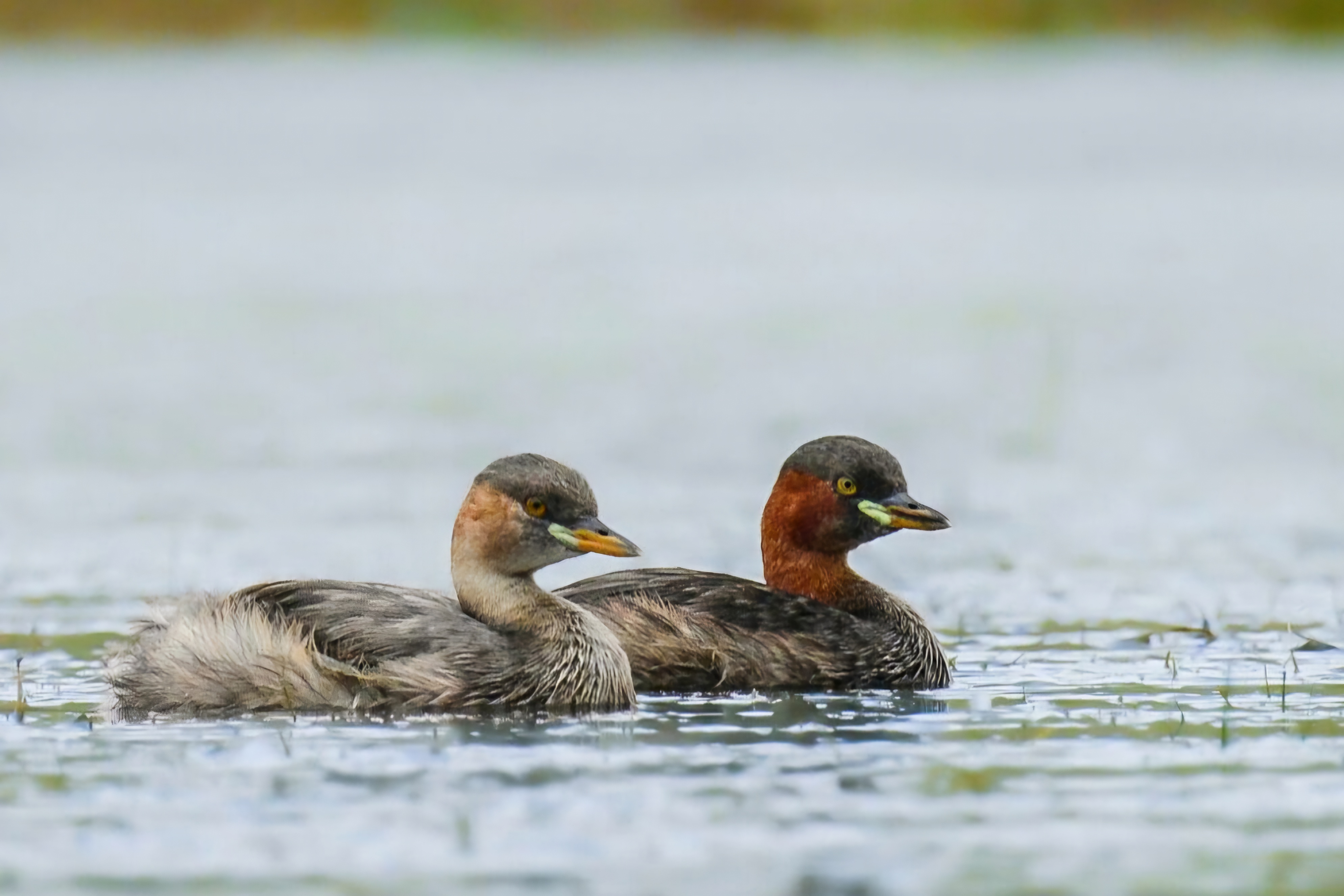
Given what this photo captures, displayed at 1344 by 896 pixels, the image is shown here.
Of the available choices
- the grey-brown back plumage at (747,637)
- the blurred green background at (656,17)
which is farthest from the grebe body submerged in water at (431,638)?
the blurred green background at (656,17)

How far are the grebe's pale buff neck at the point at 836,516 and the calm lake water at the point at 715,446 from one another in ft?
2.02

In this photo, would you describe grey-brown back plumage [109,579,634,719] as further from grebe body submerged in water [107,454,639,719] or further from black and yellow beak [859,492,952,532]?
black and yellow beak [859,492,952,532]

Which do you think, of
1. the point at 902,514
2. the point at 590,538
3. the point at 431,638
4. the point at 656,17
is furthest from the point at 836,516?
the point at 656,17

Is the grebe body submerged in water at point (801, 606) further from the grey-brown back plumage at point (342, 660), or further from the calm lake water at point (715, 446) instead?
the grey-brown back plumage at point (342, 660)

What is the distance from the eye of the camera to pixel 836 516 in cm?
1048

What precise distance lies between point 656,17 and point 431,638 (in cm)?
4644

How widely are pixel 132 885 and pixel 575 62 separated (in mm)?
54193

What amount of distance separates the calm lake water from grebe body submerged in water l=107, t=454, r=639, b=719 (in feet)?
0.76

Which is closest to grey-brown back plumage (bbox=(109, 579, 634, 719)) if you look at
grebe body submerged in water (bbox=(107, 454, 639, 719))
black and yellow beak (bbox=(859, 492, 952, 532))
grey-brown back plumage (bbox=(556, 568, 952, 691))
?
grebe body submerged in water (bbox=(107, 454, 639, 719))

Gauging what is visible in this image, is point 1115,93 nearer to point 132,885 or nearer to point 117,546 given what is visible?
point 117,546

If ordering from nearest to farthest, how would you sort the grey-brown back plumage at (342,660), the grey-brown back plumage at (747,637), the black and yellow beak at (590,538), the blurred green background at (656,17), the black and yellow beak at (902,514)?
the grey-brown back plumage at (342,660), the black and yellow beak at (590,538), the grey-brown back plumage at (747,637), the black and yellow beak at (902,514), the blurred green background at (656,17)

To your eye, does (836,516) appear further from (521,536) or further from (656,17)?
(656,17)

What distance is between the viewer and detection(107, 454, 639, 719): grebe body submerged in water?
29.5 ft

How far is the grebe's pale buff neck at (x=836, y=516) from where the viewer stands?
34.3 feet
